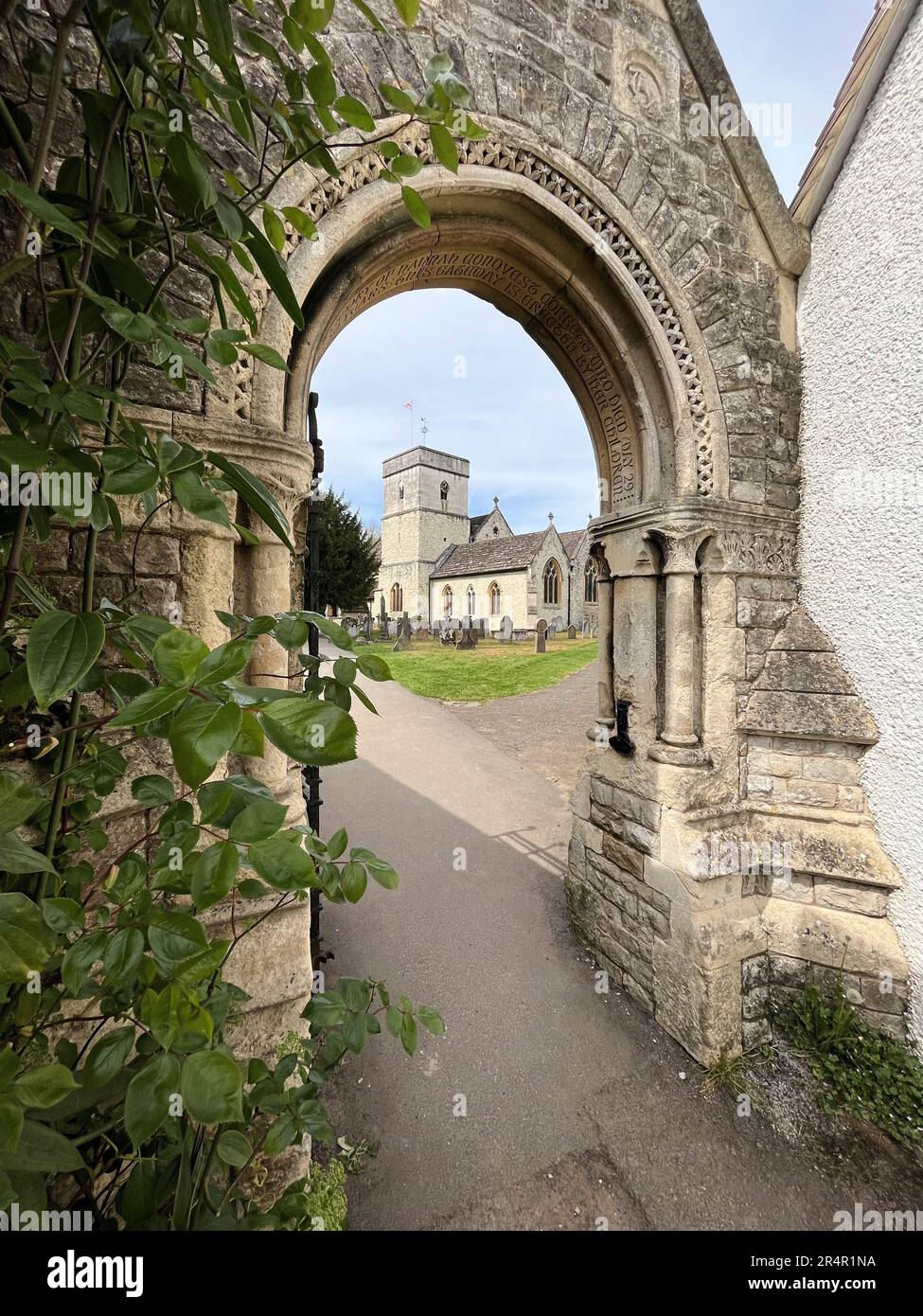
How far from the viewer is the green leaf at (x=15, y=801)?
0.71 metres

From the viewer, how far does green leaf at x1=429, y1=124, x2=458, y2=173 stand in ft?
2.85

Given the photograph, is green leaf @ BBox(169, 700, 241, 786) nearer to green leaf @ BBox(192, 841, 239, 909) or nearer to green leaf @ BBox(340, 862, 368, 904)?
green leaf @ BBox(192, 841, 239, 909)

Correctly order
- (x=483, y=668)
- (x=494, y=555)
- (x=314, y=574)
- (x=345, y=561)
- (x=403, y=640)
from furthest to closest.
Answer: (x=494, y=555)
(x=403, y=640)
(x=345, y=561)
(x=483, y=668)
(x=314, y=574)

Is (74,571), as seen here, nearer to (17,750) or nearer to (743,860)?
(17,750)

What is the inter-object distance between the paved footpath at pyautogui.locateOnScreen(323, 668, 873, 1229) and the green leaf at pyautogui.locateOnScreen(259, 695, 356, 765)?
250 cm

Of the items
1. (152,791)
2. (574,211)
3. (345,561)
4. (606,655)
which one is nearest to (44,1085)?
(152,791)

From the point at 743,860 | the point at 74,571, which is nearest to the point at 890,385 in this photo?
the point at 743,860

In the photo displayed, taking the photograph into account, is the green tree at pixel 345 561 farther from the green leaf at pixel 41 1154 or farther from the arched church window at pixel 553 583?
the green leaf at pixel 41 1154

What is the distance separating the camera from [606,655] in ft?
11.5

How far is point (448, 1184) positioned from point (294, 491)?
116 inches

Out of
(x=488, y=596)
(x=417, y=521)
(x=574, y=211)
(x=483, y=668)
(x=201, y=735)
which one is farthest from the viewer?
(x=417, y=521)

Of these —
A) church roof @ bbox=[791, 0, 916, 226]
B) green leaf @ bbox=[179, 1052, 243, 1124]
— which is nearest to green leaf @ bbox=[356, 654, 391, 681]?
green leaf @ bbox=[179, 1052, 243, 1124]

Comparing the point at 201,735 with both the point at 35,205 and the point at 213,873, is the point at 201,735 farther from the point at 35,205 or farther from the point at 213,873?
the point at 35,205

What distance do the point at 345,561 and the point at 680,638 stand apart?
20876 mm
